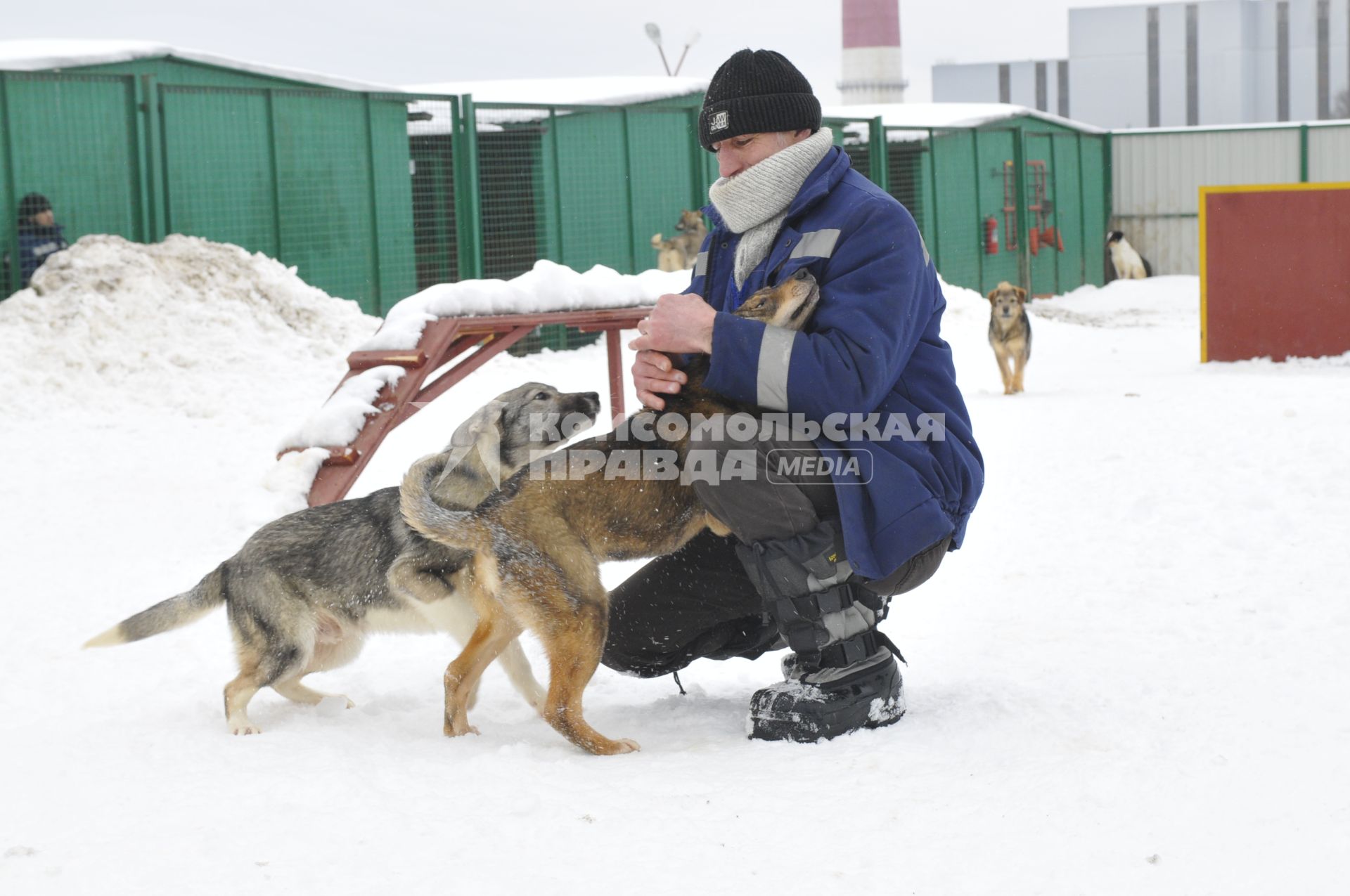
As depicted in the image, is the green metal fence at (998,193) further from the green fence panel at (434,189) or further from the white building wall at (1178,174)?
the green fence panel at (434,189)

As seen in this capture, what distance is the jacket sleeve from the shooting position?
9.55ft

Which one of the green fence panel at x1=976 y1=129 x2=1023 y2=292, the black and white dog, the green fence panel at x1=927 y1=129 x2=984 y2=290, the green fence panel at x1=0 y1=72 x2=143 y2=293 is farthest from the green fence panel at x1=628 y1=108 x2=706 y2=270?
the black and white dog

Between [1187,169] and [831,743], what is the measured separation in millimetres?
22645

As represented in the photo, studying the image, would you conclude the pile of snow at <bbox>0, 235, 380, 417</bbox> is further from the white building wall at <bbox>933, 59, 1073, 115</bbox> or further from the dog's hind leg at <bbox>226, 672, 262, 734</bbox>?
the white building wall at <bbox>933, 59, 1073, 115</bbox>

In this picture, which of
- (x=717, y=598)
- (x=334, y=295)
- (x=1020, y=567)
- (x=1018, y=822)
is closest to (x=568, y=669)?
(x=717, y=598)

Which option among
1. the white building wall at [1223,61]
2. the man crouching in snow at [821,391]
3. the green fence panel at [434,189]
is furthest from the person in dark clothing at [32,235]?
the white building wall at [1223,61]

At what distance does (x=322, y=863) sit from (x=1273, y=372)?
377 inches

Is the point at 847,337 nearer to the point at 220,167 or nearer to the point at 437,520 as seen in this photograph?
the point at 437,520

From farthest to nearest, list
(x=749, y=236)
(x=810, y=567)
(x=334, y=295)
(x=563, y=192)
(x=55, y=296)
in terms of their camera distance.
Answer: (x=563, y=192), (x=334, y=295), (x=55, y=296), (x=749, y=236), (x=810, y=567)

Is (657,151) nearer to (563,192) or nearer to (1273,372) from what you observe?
(563,192)

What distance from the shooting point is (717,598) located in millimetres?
3475

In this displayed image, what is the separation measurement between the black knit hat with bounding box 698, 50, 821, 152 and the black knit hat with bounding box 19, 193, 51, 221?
25.4 feet

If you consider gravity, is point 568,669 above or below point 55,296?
below

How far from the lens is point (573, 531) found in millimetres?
3137
